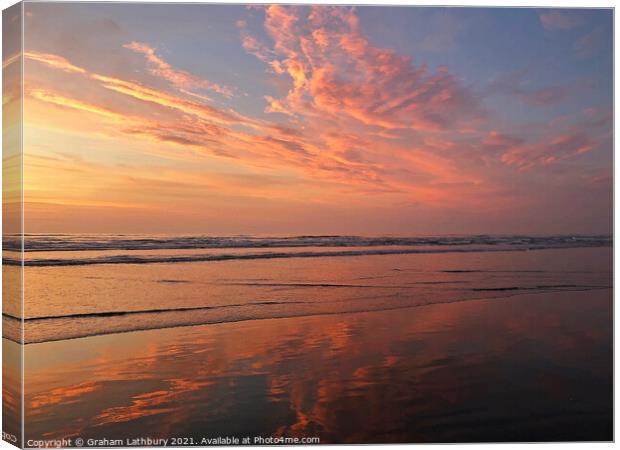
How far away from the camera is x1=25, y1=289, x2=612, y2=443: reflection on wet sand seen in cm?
402

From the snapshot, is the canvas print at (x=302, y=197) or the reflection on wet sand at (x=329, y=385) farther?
the canvas print at (x=302, y=197)

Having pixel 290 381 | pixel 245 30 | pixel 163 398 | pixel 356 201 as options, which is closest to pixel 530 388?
pixel 290 381

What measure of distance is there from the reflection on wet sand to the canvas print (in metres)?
0.02

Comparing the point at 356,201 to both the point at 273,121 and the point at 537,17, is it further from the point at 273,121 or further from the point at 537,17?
the point at 537,17

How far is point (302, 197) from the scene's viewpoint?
5543 mm

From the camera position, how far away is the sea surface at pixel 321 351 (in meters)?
4.05

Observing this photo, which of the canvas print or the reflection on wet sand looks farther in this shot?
the canvas print

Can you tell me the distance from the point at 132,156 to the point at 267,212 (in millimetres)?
1283

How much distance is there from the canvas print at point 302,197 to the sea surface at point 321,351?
0.02m

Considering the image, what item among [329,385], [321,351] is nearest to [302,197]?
[321,351]

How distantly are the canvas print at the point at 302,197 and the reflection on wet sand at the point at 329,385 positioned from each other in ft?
0.05

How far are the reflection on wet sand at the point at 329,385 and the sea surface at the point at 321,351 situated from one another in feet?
0.03

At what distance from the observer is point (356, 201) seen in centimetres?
555

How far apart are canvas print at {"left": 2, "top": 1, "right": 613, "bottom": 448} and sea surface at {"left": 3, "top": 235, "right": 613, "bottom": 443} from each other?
2 centimetres
